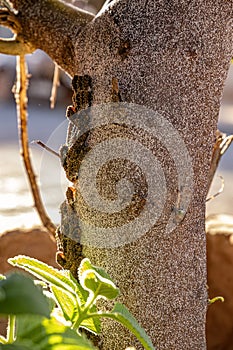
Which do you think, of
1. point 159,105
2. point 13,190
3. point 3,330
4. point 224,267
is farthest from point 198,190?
point 13,190

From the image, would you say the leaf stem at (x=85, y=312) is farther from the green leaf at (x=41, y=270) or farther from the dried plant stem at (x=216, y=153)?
the dried plant stem at (x=216, y=153)

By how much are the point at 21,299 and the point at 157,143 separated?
0.31 meters

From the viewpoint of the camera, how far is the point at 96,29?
0.54 m

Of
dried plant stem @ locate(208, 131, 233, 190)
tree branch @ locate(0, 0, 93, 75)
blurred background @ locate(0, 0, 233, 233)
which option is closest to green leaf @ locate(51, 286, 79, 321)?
tree branch @ locate(0, 0, 93, 75)

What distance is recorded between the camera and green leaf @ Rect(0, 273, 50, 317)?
225 mm

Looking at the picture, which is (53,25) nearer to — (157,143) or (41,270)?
(157,143)

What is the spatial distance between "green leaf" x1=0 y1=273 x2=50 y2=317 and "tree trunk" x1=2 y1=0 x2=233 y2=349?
0.96ft

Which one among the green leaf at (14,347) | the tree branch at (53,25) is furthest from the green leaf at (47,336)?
the tree branch at (53,25)

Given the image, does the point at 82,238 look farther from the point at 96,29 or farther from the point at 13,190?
the point at 13,190

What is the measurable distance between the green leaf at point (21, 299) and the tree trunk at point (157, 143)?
29 cm

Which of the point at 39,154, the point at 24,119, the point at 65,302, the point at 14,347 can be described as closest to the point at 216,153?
the point at 24,119

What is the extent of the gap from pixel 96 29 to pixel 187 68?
0.08m

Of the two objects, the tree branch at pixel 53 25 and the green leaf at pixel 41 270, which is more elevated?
the tree branch at pixel 53 25

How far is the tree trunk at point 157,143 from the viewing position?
52 centimetres
